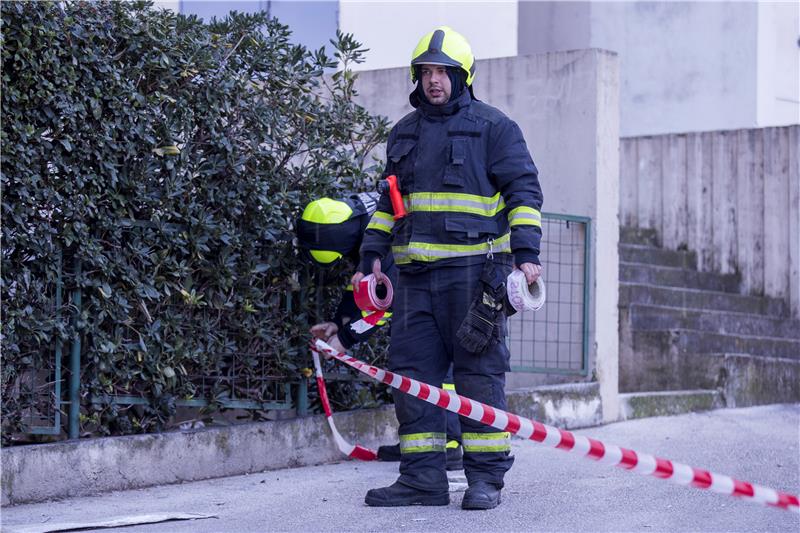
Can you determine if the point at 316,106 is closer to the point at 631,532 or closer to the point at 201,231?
the point at 201,231

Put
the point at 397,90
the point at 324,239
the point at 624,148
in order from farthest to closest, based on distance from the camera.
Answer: the point at 624,148, the point at 397,90, the point at 324,239

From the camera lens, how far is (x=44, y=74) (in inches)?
222

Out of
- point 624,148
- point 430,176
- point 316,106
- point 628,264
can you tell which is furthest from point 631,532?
point 624,148

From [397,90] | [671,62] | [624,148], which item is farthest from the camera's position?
[671,62]

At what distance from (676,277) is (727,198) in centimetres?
111

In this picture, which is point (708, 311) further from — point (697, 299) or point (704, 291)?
point (704, 291)

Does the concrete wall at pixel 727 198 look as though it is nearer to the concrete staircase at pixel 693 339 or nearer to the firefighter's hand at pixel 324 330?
the concrete staircase at pixel 693 339

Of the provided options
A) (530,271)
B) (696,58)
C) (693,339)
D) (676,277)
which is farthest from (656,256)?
(530,271)

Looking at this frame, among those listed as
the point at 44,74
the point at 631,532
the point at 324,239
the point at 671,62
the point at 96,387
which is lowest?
the point at 631,532

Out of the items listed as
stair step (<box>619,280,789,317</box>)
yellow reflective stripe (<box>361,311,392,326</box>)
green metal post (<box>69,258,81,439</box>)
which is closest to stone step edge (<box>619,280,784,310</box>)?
stair step (<box>619,280,789,317</box>)

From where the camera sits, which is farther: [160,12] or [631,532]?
[160,12]

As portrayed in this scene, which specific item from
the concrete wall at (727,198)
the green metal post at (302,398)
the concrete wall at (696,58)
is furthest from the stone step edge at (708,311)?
the green metal post at (302,398)

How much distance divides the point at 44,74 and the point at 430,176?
185 centimetres

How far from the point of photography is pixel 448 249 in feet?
19.0
